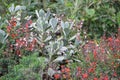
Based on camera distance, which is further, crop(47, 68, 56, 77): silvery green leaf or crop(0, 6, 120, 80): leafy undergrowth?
crop(47, 68, 56, 77): silvery green leaf

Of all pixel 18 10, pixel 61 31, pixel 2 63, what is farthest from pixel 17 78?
pixel 18 10

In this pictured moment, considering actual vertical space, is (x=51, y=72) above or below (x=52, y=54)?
below

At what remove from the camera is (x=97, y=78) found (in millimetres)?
3133

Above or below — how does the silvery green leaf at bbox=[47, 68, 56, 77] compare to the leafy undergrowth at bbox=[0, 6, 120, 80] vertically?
below

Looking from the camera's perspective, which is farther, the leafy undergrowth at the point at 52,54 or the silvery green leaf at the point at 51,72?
the silvery green leaf at the point at 51,72

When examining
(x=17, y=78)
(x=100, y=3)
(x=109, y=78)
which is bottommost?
(x=109, y=78)

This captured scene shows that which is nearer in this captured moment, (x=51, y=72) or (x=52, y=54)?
(x=51, y=72)

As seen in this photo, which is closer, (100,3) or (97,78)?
(97,78)

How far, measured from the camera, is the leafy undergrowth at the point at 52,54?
310 centimetres

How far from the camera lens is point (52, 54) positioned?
3488 mm

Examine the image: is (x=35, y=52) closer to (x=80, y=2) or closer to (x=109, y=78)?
(x=109, y=78)

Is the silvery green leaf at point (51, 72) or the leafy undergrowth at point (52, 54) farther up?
the leafy undergrowth at point (52, 54)

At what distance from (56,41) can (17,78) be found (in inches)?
29.6

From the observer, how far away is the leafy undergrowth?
3.10 metres
